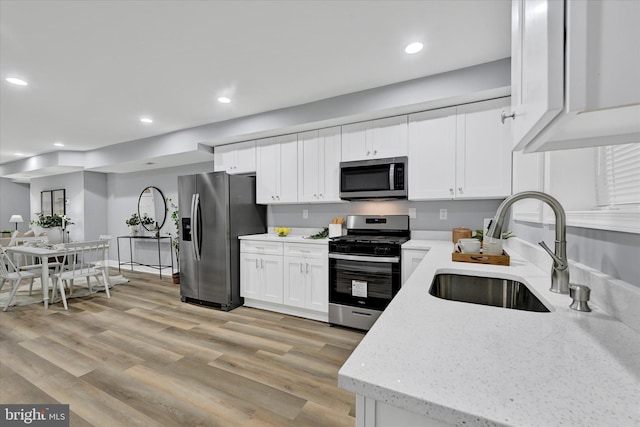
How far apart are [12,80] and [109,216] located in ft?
14.8

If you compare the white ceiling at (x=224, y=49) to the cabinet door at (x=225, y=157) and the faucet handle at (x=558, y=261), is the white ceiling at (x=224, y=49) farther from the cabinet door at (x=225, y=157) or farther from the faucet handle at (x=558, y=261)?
the faucet handle at (x=558, y=261)

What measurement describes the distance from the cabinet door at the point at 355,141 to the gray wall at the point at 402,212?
1.97 feet

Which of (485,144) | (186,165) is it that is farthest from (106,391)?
(186,165)

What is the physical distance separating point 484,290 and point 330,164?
2.28m

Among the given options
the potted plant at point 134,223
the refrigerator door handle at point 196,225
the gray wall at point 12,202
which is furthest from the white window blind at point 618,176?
the gray wall at point 12,202

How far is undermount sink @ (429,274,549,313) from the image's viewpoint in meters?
1.29

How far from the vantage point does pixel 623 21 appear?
0.41 meters

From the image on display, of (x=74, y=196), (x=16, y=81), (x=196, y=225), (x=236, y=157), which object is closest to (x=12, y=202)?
(x=74, y=196)

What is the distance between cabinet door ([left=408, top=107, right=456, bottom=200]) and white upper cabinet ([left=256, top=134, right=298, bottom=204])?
141 cm

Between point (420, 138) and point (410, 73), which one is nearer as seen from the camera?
point (410, 73)

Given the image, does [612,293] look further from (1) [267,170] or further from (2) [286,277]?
(1) [267,170]

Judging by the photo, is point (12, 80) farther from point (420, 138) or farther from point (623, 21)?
point (623, 21)

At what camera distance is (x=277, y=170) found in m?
3.70

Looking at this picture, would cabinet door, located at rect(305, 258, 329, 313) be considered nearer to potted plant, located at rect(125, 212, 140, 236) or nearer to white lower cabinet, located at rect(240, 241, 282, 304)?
white lower cabinet, located at rect(240, 241, 282, 304)
